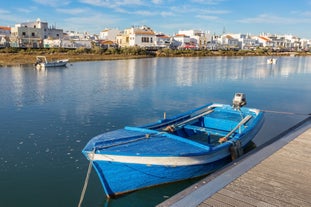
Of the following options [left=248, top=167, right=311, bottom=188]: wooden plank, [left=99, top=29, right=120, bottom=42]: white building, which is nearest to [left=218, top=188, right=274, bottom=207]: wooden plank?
[left=248, top=167, right=311, bottom=188]: wooden plank

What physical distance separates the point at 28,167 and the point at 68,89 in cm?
1793

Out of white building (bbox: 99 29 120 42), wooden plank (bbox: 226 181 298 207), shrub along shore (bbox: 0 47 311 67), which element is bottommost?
wooden plank (bbox: 226 181 298 207)

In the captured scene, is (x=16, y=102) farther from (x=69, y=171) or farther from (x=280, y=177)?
(x=280, y=177)

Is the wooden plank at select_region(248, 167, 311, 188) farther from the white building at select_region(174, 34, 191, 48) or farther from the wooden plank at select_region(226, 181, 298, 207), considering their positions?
the white building at select_region(174, 34, 191, 48)

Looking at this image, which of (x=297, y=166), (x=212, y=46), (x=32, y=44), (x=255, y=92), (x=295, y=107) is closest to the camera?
(x=297, y=166)

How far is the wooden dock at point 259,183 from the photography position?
5.79 meters

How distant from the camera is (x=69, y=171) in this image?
32.1 ft

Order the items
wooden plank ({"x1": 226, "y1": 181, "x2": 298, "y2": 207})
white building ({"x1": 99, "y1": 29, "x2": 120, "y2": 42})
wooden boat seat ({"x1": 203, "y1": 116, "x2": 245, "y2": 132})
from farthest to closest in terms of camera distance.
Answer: white building ({"x1": 99, "y1": 29, "x2": 120, "y2": 42}) < wooden boat seat ({"x1": 203, "y1": 116, "x2": 245, "y2": 132}) < wooden plank ({"x1": 226, "y1": 181, "x2": 298, "y2": 207})

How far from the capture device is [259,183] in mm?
6551

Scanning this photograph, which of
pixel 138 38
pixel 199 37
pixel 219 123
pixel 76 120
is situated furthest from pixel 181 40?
pixel 219 123

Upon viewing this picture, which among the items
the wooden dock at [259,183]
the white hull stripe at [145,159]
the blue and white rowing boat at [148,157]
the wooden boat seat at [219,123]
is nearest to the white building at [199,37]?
the wooden boat seat at [219,123]

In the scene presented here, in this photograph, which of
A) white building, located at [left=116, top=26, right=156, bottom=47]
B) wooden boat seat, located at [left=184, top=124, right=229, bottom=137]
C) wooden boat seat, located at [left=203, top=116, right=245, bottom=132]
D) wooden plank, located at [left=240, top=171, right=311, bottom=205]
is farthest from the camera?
white building, located at [left=116, top=26, right=156, bottom=47]

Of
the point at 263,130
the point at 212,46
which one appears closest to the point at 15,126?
the point at 263,130

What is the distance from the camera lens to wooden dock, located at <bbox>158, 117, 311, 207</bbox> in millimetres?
5785
